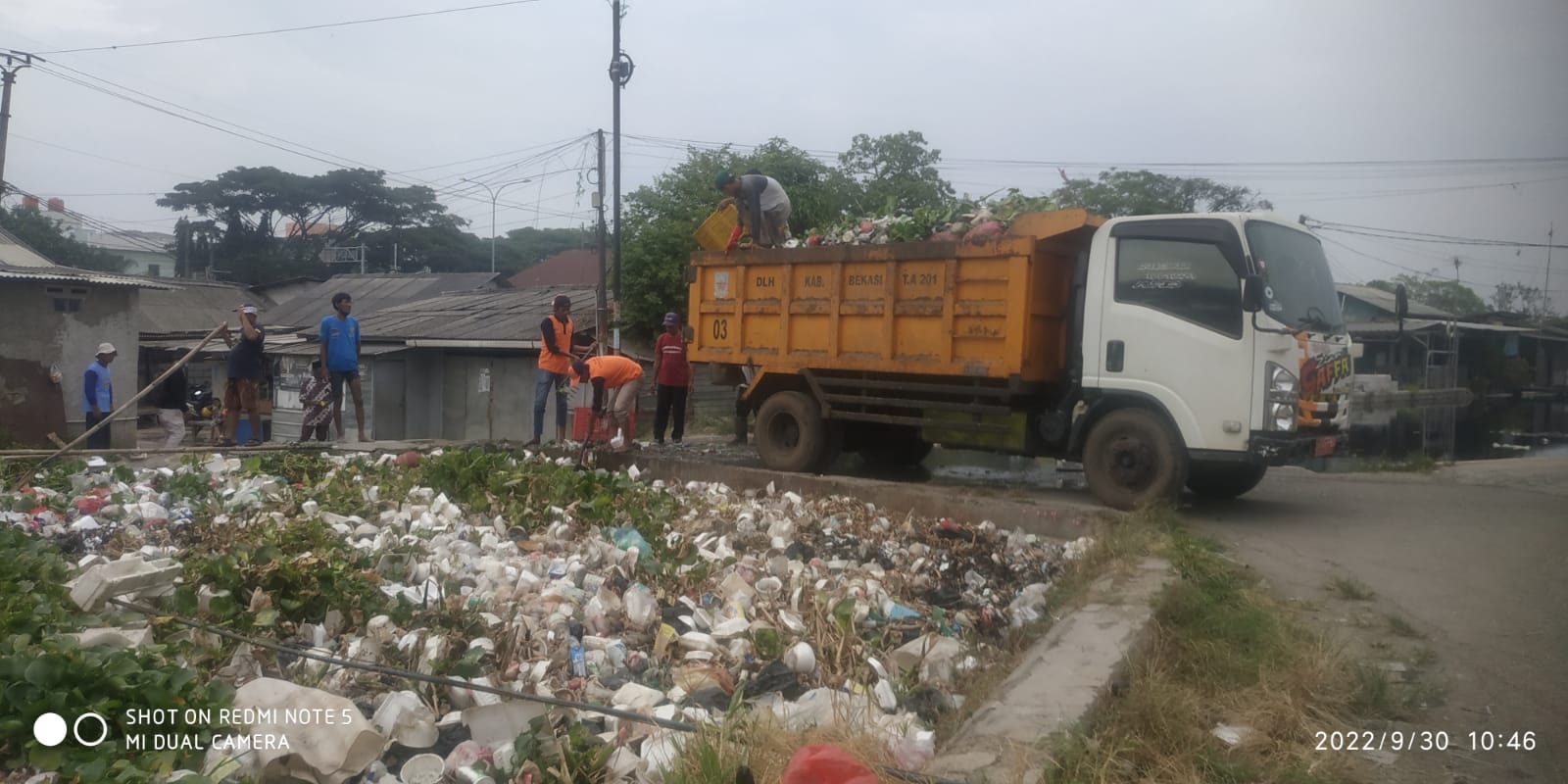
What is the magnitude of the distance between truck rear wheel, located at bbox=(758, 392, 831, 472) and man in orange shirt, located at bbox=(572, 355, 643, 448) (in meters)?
1.25

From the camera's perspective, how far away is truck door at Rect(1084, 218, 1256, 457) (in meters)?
6.86

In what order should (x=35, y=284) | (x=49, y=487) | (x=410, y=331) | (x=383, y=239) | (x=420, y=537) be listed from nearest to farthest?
(x=420, y=537) → (x=49, y=487) → (x=35, y=284) → (x=410, y=331) → (x=383, y=239)

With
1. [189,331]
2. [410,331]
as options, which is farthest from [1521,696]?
[189,331]

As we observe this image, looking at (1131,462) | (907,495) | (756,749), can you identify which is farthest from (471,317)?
(756,749)

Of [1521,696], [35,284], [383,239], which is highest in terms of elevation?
[383,239]

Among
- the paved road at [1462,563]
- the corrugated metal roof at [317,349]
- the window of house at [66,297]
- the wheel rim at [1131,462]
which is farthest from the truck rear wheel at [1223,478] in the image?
the window of house at [66,297]

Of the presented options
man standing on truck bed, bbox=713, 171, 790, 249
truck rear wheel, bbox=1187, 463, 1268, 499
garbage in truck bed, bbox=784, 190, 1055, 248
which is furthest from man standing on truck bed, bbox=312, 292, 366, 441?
truck rear wheel, bbox=1187, 463, 1268, 499

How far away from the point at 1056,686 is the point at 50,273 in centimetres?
1730

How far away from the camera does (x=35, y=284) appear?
1595cm

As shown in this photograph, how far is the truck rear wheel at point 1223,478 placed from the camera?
7.73 meters

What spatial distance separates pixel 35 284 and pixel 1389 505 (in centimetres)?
1778

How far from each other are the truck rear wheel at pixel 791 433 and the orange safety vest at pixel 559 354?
7.26 feet

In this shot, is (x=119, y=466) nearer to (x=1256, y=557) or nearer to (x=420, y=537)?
(x=420, y=537)
